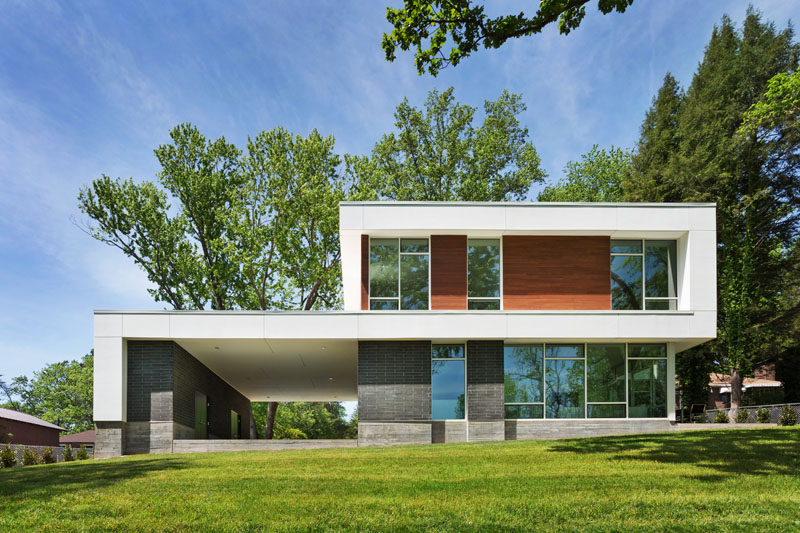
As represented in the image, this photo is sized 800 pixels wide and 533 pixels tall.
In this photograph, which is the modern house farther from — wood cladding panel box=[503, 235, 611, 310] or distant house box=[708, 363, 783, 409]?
distant house box=[708, 363, 783, 409]

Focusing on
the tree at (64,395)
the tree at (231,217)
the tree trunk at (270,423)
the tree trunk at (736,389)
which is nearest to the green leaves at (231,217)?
the tree at (231,217)

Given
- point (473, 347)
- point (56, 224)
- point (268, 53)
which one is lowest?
point (473, 347)

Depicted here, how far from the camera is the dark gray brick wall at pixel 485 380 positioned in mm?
17094

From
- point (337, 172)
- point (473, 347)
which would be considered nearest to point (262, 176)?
point (337, 172)

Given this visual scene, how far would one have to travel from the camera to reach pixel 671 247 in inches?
728

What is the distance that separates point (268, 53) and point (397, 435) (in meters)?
15.9

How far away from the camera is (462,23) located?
10.0m

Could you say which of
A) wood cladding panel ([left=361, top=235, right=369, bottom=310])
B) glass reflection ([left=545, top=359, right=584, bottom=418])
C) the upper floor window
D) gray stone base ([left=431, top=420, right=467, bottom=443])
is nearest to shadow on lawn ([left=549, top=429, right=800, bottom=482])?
glass reflection ([left=545, top=359, right=584, bottom=418])

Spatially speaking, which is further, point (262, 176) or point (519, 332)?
point (262, 176)

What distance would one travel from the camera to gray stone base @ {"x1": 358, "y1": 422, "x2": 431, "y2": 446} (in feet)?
55.1

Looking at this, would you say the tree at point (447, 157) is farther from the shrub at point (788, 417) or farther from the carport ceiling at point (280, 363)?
the shrub at point (788, 417)

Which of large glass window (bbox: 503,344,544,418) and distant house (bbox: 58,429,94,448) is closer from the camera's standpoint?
large glass window (bbox: 503,344,544,418)

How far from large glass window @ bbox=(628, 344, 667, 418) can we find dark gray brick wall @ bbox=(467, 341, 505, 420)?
12.8 feet

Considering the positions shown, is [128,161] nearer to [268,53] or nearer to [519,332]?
[268,53]
